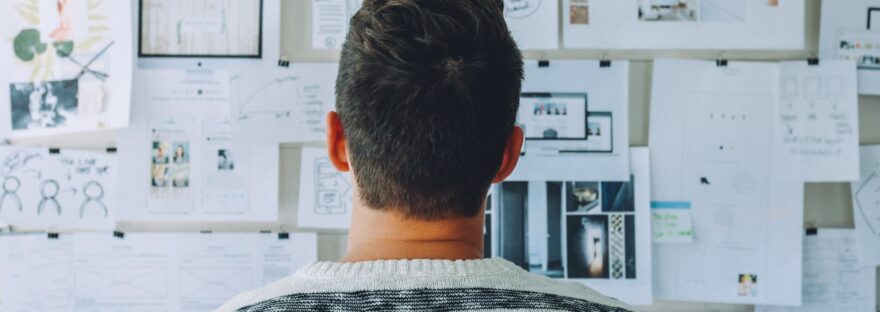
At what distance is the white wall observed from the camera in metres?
1.30

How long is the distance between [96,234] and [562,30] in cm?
87

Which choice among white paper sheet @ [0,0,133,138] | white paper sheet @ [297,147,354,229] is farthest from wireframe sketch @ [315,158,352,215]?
white paper sheet @ [0,0,133,138]

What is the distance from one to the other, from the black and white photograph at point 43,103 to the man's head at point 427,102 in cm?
80

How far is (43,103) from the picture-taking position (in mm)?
1280

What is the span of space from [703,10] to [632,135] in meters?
0.25

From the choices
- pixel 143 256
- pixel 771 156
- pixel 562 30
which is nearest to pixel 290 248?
pixel 143 256

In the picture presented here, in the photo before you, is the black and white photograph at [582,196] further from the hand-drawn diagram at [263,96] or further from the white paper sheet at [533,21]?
the hand-drawn diagram at [263,96]

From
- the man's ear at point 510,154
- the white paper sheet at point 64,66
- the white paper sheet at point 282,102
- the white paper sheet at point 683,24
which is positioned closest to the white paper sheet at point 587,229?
the white paper sheet at point 683,24

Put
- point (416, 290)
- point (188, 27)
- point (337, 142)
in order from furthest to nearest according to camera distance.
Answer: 1. point (188, 27)
2. point (337, 142)
3. point (416, 290)

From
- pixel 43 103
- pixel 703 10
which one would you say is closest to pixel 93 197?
pixel 43 103

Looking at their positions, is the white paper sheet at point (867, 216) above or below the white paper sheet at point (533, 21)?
below

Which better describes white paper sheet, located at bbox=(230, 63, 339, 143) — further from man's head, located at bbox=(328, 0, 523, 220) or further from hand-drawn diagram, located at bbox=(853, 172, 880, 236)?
hand-drawn diagram, located at bbox=(853, 172, 880, 236)

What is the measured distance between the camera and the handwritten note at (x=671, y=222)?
1.32m

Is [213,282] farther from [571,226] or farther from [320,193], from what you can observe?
[571,226]
